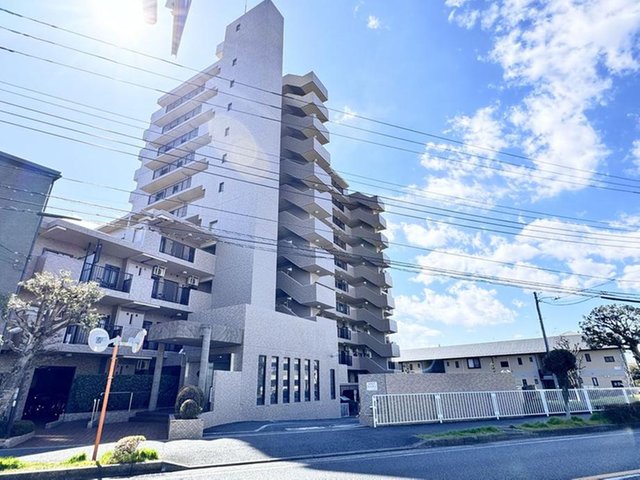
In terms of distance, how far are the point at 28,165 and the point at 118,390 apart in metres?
11.2

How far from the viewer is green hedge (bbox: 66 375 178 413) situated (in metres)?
15.4

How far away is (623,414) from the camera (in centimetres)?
1316

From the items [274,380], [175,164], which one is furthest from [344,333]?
[175,164]

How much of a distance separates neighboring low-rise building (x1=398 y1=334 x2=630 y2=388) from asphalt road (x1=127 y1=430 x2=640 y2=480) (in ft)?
79.3

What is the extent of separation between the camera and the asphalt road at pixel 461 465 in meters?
6.30

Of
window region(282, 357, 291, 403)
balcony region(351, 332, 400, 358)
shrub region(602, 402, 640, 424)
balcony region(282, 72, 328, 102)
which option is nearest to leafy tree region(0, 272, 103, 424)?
window region(282, 357, 291, 403)

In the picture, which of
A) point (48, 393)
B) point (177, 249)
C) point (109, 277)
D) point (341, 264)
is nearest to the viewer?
point (48, 393)

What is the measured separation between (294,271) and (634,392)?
812 inches

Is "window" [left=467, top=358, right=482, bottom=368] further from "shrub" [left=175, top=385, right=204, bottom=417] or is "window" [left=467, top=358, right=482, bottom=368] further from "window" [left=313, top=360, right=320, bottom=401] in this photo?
"shrub" [left=175, top=385, right=204, bottom=417]

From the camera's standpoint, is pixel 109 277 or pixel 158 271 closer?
pixel 109 277

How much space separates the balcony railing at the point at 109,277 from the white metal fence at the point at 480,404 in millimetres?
14178

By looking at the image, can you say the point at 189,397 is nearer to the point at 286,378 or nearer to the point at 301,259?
the point at 286,378

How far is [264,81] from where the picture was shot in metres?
25.7

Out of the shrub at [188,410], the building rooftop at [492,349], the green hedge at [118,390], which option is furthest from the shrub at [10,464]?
the building rooftop at [492,349]
